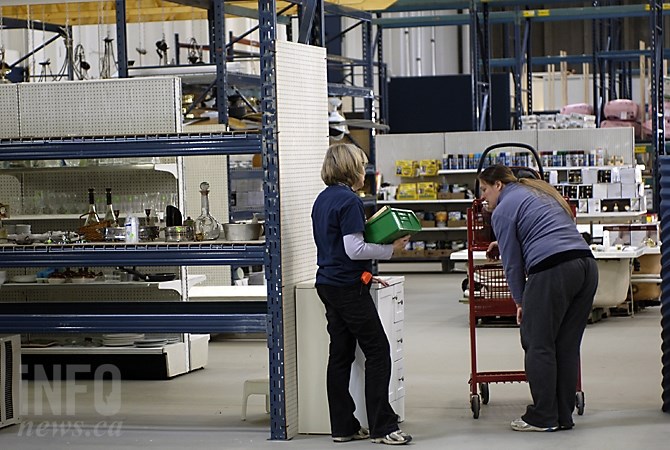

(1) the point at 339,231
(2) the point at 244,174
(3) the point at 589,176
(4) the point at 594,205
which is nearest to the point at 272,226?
(1) the point at 339,231

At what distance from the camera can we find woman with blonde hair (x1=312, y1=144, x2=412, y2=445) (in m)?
5.89

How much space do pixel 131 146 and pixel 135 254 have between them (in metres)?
0.61

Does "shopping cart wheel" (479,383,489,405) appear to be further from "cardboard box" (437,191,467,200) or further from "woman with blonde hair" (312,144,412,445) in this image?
"cardboard box" (437,191,467,200)

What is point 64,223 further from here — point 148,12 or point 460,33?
point 460,33

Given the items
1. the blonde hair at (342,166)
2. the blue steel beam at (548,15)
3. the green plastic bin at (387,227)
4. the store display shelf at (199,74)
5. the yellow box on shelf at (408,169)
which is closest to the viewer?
the green plastic bin at (387,227)

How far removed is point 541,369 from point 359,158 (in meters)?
1.47

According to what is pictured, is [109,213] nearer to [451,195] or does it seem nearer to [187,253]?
[187,253]

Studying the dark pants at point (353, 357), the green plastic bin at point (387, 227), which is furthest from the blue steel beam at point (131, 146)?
the dark pants at point (353, 357)

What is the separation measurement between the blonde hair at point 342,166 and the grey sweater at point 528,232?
804 mm

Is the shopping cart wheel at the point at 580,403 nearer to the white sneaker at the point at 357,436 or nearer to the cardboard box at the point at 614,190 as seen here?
the white sneaker at the point at 357,436

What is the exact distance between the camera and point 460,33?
3055 cm

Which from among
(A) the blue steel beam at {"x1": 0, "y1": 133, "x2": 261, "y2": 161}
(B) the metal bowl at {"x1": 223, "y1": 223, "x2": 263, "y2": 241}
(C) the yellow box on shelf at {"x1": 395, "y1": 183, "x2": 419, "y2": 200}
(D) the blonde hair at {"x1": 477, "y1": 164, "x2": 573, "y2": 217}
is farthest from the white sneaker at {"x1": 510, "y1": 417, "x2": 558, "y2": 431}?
(C) the yellow box on shelf at {"x1": 395, "y1": 183, "x2": 419, "y2": 200}

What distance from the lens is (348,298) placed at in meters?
5.89

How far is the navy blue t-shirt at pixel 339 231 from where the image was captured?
231 inches
